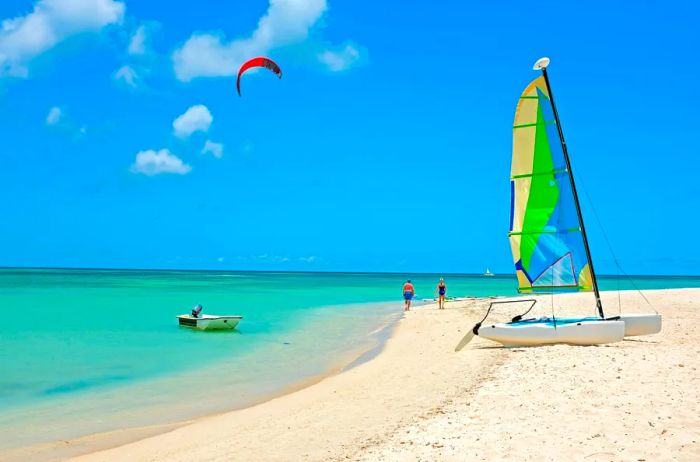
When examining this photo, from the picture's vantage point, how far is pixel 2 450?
7566 mm

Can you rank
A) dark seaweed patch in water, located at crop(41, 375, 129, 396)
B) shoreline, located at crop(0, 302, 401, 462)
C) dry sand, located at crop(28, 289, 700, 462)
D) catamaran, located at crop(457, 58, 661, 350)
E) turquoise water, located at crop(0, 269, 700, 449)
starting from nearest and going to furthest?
dry sand, located at crop(28, 289, 700, 462) < shoreline, located at crop(0, 302, 401, 462) < turquoise water, located at crop(0, 269, 700, 449) < dark seaweed patch in water, located at crop(41, 375, 129, 396) < catamaran, located at crop(457, 58, 661, 350)

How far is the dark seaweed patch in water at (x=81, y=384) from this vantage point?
11117 millimetres

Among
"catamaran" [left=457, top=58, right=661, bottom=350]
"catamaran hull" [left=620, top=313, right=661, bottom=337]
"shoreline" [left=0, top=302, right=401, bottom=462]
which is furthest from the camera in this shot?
"catamaran" [left=457, top=58, right=661, bottom=350]

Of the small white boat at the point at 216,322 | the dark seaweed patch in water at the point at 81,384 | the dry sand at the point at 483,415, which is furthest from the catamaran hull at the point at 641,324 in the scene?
the small white boat at the point at 216,322

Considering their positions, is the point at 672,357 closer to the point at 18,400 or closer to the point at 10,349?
the point at 18,400

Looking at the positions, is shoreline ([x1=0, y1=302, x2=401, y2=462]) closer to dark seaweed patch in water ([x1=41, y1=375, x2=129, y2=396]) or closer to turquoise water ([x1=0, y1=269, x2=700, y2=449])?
turquoise water ([x1=0, y1=269, x2=700, y2=449])

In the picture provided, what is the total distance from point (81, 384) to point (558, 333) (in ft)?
31.1

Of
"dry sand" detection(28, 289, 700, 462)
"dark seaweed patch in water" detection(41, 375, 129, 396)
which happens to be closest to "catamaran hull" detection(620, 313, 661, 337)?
"dry sand" detection(28, 289, 700, 462)

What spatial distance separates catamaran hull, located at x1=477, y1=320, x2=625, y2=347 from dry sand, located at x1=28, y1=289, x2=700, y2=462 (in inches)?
9.4

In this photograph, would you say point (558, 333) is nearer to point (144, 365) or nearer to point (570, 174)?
point (570, 174)

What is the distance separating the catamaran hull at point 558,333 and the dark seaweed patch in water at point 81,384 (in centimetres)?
781

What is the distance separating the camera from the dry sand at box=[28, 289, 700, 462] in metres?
5.55

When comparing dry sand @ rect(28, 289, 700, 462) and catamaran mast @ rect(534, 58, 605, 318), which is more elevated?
catamaran mast @ rect(534, 58, 605, 318)

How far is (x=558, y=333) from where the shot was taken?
37.2ft
